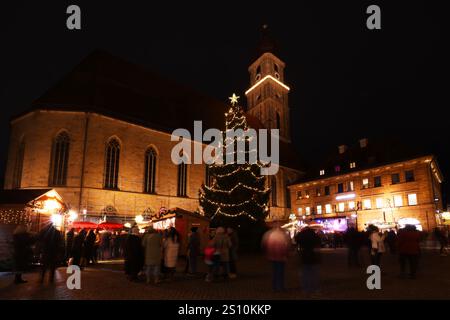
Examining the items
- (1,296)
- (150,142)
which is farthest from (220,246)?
(150,142)

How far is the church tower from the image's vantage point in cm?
5056

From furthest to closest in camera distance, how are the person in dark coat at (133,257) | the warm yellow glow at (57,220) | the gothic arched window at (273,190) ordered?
1. the gothic arched window at (273,190)
2. the warm yellow glow at (57,220)
3. the person in dark coat at (133,257)

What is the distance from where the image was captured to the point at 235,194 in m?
22.4

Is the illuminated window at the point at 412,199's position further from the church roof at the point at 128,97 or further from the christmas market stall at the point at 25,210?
the christmas market stall at the point at 25,210

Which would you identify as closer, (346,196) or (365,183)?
(365,183)

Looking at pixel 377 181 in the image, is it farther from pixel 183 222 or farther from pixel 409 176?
pixel 183 222

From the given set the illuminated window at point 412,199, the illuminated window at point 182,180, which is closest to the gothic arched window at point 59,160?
the illuminated window at point 182,180

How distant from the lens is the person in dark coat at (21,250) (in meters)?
9.30

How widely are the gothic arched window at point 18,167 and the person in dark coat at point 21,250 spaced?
62.5ft

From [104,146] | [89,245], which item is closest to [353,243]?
[89,245]

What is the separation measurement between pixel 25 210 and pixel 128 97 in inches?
731

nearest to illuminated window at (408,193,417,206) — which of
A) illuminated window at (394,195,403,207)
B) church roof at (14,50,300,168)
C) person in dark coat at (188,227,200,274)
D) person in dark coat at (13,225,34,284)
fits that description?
illuminated window at (394,195,403,207)

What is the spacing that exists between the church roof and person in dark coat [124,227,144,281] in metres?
19.3
